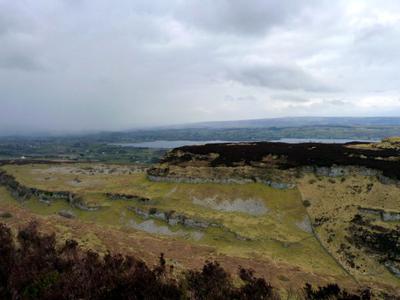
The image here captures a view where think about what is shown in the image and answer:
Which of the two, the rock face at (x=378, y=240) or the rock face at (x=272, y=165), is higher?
the rock face at (x=272, y=165)

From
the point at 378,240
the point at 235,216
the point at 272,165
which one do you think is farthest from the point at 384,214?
the point at 235,216

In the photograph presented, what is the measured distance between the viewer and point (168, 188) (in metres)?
48.5

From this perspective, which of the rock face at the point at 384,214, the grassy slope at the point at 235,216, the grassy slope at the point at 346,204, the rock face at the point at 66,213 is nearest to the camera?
the grassy slope at the point at 346,204

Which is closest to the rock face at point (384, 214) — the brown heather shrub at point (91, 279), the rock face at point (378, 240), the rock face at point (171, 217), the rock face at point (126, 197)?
the rock face at point (378, 240)

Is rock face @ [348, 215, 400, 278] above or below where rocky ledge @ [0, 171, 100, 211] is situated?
below

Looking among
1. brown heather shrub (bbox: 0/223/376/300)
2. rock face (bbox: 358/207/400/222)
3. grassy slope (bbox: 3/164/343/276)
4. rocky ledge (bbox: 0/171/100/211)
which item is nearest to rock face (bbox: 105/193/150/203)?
grassy slope (bbox: 3/164/343/276)

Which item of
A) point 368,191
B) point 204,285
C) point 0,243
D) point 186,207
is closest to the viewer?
point 204,285

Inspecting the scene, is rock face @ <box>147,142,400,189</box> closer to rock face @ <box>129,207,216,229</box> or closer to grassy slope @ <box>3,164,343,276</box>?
grassy slope @ <box>3,164,343,276</box>

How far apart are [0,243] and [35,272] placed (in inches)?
185

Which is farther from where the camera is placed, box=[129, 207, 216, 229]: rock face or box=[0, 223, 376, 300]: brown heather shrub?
box=[129, 207, 216, 229]: rock face

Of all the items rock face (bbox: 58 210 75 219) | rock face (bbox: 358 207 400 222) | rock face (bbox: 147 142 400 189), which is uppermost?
rock face (bbox: 147 142 400 189)

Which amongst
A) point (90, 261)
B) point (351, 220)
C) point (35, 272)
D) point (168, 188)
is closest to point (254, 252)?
point (351, 220)

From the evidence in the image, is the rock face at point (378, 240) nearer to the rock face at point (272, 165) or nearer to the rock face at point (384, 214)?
the rock face at point (384, 214)

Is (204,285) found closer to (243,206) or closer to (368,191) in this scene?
(243,206)
